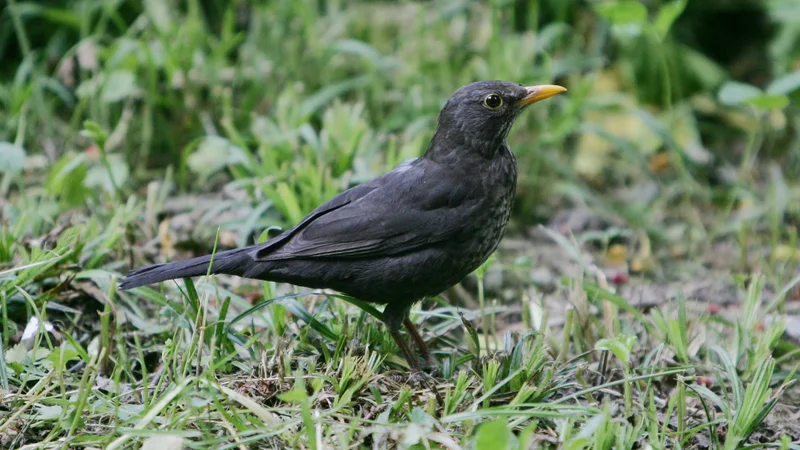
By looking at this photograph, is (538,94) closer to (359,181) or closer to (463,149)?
(463,149)

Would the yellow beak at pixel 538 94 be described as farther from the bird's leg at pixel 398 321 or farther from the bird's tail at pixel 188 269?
the bird's tail at pixel 188 269

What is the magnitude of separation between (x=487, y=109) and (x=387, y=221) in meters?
0.64

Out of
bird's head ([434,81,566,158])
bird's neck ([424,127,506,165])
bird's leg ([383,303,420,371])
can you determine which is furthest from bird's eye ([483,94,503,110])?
bird's leg ([383,303,420,371])

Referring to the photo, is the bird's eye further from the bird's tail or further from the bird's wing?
the bird's tail

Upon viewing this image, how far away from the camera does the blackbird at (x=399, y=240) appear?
11.5 feet

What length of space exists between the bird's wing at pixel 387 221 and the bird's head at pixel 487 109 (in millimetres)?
201

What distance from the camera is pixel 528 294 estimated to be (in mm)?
4340

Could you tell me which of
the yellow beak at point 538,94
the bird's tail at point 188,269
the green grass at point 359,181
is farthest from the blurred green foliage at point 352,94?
the yellow beak at point 538,94

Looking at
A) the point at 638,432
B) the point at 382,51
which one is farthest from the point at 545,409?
the point at 382,51

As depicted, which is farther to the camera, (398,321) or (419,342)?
(419,342)

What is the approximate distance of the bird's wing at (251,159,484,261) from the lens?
354cm

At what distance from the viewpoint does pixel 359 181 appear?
4.65 meters

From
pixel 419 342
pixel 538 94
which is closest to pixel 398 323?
pixel 419 342

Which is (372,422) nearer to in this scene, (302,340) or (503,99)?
(302,340)
